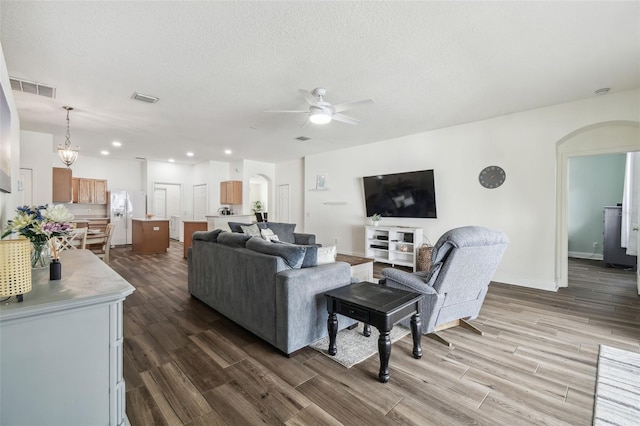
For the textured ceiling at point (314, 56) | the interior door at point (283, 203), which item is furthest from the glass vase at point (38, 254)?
the interior door at point (283, 203)

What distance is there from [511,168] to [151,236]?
26.1 feet

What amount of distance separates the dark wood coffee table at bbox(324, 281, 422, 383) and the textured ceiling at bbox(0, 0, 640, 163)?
2.24 metres

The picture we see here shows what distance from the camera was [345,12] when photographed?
2.20m

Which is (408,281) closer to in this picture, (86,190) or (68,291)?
(68,291)

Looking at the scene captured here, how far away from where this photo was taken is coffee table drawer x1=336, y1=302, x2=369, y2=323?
207cm

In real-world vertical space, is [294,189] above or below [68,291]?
above

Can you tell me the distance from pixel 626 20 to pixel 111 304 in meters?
4.17

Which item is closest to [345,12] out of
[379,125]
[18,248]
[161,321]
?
[18,248]

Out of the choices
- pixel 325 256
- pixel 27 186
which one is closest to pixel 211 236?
pixel 325 256

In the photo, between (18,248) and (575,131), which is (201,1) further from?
(575,131)

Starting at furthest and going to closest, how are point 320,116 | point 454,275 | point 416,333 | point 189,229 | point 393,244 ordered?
point 189,229 → point 393,244 → point 320,116 → point 454,275 → point 416,333

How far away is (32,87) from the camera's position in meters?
3.44

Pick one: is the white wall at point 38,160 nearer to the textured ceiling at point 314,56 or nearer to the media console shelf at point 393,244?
the textured ceiling at point 314,56

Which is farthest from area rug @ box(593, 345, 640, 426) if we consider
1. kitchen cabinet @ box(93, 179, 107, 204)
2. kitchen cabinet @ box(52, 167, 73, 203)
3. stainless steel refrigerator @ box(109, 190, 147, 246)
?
kitchen cabinet @ box(93, 179, 107, 204)
